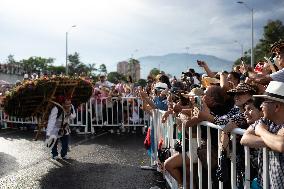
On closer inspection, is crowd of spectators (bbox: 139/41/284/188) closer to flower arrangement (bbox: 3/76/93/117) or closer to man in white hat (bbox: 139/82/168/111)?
man in white hat (bbox: 139/82/168/111)

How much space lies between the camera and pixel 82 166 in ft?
30.1

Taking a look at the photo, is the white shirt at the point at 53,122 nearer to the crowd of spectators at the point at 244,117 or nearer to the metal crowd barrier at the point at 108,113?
the crowd of spectators at the point at 244,117

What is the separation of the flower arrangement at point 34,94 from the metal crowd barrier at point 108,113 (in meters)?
5.32

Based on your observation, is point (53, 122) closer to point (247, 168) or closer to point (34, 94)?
point (34, 94)

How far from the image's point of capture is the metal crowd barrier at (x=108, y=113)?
15016 mm

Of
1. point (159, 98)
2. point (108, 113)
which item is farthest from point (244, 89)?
point (108, 113)

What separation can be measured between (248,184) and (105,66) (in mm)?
115930

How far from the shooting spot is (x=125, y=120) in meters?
15.2

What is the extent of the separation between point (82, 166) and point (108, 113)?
19.7 ft

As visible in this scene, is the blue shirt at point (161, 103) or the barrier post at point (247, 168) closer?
the barrier post at point (247, 168)

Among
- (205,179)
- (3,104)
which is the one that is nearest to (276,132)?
(205,179)

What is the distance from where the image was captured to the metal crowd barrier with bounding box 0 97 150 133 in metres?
15.0

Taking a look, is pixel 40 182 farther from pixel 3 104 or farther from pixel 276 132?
pixel 276 132

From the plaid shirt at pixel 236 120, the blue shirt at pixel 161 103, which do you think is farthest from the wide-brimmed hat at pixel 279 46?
the blue shirt at pixel 161 103
